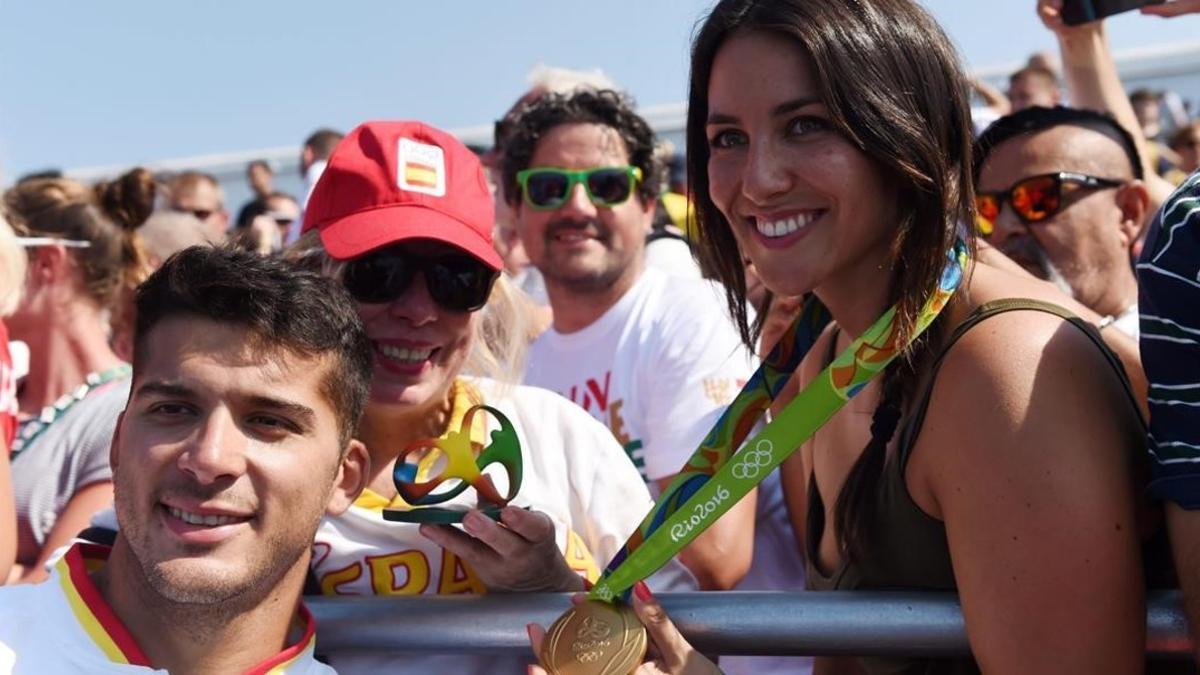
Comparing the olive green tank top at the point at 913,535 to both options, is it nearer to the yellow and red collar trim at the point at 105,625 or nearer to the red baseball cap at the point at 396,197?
the yellow and red collar trim at the point at 105,625

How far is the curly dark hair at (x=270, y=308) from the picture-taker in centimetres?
227

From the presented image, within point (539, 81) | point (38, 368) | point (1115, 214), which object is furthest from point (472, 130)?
point (1115, 214)

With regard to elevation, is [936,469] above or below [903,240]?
below

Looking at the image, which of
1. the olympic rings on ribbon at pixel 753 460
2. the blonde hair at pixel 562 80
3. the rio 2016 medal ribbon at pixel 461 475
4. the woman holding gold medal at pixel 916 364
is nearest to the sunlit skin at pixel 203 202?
the blonde hair at pixel 562 80

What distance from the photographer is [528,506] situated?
2482 mm

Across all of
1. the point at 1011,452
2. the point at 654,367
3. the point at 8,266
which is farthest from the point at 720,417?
the point at 8,266

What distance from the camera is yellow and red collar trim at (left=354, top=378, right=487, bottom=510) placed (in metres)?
2.52

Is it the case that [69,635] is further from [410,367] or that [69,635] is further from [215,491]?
[410,367]

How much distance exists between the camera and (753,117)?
7.06 feet

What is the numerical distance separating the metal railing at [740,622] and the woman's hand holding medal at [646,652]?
41 mm

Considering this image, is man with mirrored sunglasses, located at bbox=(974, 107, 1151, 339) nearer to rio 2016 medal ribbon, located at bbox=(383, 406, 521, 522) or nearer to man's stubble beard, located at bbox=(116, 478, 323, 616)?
rio 2016 medal ribbon, located at bbox=(383, 406, 521, 522)

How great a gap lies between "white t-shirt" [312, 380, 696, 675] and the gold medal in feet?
0.65

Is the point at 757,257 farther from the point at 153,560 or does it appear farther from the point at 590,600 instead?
the point at 153,560

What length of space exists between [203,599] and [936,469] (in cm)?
115
